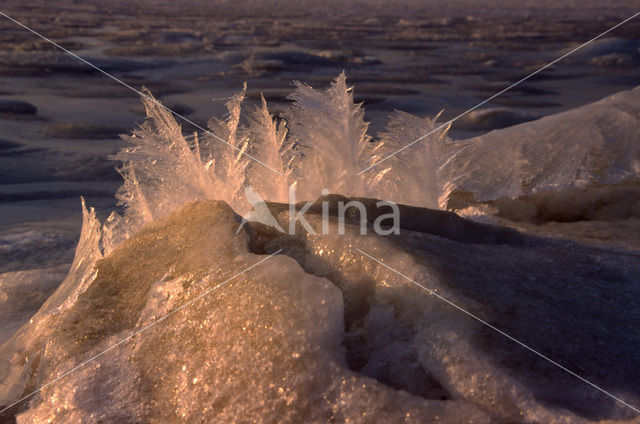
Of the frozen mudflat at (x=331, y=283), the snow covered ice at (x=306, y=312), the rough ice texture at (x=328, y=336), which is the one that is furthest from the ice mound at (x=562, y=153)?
the rough ice texture at (x=328, y=336)

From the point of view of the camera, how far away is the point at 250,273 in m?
1.40

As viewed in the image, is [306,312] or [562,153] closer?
[306,312]

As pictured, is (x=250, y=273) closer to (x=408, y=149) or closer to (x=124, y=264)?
(x=124, y=264)

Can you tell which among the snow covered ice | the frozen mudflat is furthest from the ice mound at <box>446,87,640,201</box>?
the snow covered ice

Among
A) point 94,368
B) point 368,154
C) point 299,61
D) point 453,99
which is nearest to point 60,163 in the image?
point 368,154

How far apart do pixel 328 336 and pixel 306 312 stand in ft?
0.22

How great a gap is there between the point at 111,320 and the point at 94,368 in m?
0.15

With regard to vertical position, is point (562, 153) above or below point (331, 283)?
below

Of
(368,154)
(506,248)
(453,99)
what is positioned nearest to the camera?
(506,248)

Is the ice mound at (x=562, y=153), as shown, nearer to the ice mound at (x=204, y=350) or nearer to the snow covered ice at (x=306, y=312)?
the snow covered ice at (x=306, y=312)

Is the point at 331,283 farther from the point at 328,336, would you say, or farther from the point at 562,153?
the point at 562,153

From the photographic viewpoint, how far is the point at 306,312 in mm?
1289

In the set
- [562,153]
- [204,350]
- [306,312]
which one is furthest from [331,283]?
[562,153]

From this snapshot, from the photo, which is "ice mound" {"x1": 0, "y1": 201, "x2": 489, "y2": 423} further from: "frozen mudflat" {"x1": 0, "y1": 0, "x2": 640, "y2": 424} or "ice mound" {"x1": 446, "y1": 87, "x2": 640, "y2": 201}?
"ice mound" {"x1": 446, "y1": 87, "x2": 640, "y2": 201}
